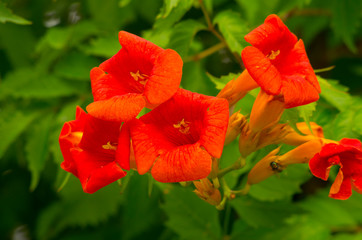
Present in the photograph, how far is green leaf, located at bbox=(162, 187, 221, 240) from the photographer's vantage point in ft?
7.62

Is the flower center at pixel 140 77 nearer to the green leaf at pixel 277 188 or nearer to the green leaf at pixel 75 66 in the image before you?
the green leaf at pixel 277 188

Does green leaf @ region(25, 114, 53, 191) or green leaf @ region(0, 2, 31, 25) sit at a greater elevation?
green leaf @ region(0, 2, 31, 25)

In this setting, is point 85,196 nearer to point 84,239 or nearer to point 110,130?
point 84,239

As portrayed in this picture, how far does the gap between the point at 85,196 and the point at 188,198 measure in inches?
49.4

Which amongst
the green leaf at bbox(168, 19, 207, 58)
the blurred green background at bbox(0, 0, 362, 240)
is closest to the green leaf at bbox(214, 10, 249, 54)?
the blurred green background at bbox(0, 0, 362, 240)

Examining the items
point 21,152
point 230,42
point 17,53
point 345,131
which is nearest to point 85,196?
point 21,152

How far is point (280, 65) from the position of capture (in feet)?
5.08

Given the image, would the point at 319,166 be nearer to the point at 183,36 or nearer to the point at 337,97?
the point at 337,97

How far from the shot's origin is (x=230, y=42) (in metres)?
1.96

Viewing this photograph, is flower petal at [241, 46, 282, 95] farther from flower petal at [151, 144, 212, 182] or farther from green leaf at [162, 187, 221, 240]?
green leaf at [162, 187, 221, 240]

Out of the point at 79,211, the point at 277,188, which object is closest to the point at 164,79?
the point at 277,188

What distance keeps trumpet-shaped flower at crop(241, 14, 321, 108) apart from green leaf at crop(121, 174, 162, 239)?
1.13 metres

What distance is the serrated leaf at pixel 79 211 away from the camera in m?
3.13

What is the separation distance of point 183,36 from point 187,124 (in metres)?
0.66
